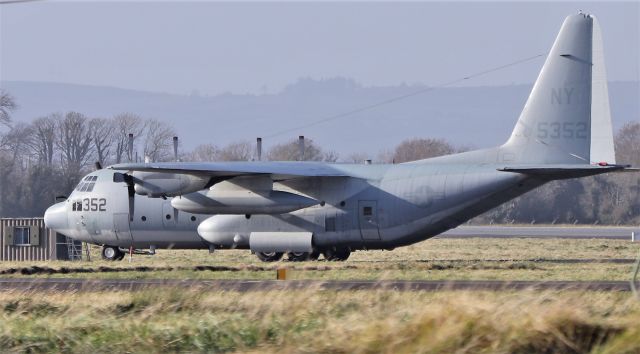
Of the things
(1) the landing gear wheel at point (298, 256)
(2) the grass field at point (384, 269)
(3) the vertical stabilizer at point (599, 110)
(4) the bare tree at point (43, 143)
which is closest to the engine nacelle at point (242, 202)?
(2) the grass field at point (384, 269)

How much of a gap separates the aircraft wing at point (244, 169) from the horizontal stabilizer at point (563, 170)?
6.52 m

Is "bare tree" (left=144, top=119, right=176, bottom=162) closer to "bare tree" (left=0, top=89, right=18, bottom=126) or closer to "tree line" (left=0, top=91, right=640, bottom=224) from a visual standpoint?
"tree line" (left=0, top=91, right=640, bottom=224)

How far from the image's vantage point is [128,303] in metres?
22.4

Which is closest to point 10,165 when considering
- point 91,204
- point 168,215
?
point 91,204

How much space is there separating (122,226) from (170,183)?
493cm

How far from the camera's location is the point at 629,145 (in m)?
128

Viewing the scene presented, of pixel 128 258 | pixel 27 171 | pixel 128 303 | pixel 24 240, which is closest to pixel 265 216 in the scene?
pixel 128 258

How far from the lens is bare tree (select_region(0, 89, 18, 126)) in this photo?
4306 inches

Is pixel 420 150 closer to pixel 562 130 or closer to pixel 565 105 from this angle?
pixel 565 105

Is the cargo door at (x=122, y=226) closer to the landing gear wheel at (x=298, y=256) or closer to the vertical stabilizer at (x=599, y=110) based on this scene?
the landing gear wheel at (x=298, y=256)

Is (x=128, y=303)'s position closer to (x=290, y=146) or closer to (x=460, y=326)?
(x=460, y=326)

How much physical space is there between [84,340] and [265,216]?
2330 centimetres

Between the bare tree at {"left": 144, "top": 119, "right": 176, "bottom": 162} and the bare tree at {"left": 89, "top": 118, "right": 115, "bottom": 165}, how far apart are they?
127 inches

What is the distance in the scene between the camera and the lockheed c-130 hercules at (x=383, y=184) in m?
39.0
